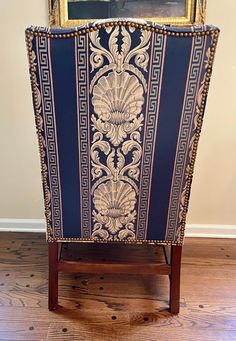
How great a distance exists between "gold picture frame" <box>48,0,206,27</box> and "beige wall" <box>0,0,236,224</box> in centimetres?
6

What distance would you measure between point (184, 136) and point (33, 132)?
0.94 metres

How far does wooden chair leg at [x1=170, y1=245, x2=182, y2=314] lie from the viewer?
112 cm

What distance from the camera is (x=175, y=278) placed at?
115 centimetres

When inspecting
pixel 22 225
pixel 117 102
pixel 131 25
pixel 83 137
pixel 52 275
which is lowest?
pixel 22 225

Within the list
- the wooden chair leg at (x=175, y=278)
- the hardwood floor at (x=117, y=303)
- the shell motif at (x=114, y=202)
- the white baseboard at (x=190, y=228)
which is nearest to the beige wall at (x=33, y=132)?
the white baseboard at (x=190, y=228)

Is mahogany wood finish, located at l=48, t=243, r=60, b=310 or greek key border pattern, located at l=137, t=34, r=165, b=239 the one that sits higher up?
greek key border pattern, located at l=137, t=34, r=165, b=239

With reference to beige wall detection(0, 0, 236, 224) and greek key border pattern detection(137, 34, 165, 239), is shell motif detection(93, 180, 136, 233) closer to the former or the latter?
greek key border pattern detection(137, 34, 165, 239)

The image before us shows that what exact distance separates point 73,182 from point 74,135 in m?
0.17

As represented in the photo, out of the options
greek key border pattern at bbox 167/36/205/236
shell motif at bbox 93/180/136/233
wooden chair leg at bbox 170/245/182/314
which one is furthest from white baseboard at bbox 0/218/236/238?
shell motif at bbox 93/180/136/233

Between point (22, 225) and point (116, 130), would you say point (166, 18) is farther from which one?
point (22, 225)

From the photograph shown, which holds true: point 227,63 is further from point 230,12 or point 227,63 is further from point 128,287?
point 128,287

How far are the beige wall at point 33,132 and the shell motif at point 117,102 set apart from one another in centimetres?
74

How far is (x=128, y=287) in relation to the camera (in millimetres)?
1326

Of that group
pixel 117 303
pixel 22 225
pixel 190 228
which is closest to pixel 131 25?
pixel 117 303
